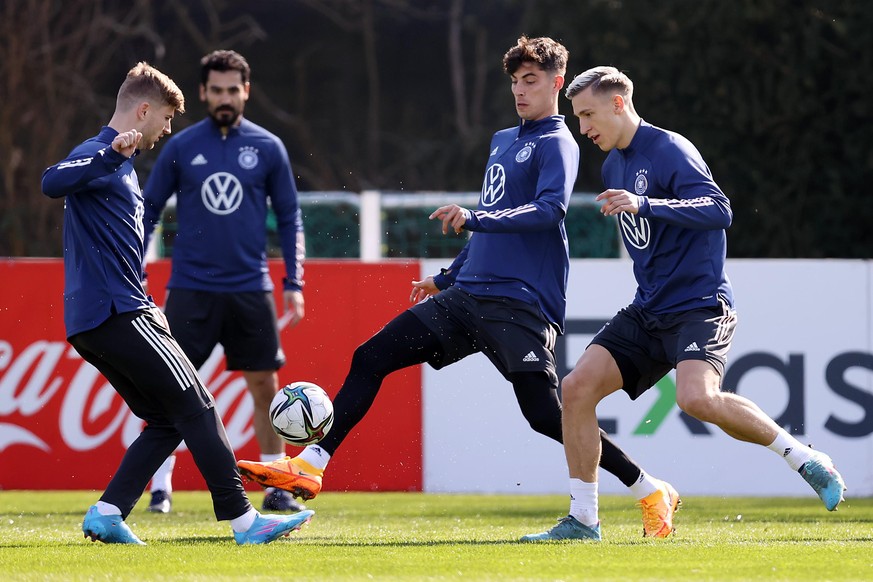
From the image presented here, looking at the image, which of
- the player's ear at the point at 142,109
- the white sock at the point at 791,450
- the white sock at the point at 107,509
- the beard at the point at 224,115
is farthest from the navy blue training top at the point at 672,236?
the beard at the point at 224,115

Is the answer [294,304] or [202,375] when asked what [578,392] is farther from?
[202,375]

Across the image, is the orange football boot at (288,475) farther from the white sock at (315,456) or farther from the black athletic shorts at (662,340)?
the black athletic shorts at (662,340)

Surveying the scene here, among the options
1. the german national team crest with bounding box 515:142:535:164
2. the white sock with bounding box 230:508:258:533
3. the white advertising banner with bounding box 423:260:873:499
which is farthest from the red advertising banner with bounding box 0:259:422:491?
the white sock with bounding box 230:508:258:533

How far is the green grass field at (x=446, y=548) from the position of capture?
5223mm

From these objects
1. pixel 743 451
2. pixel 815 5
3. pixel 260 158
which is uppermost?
pixel 815 5

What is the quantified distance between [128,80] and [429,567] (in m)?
2.34

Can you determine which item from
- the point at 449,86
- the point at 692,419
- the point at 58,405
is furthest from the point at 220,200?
the point at 449,86

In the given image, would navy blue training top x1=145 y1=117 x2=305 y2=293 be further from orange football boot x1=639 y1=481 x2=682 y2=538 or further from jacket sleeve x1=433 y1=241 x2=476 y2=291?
orange football boot x1=639 y1=481 x2=682 y2=538

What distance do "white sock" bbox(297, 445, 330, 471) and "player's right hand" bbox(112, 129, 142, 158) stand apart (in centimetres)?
145

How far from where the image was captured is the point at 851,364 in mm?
9875

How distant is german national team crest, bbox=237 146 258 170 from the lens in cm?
827

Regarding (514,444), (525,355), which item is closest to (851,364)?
(514,444)

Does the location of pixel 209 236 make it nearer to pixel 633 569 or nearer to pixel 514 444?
pixel 514 444

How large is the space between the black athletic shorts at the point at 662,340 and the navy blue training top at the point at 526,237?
338 mm
